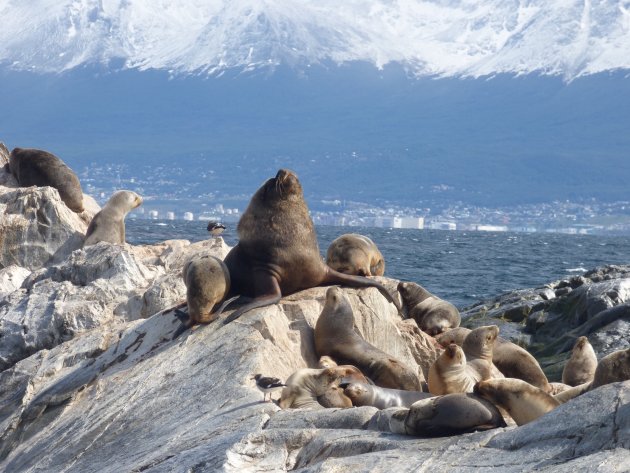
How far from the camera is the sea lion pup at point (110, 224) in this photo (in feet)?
49.8

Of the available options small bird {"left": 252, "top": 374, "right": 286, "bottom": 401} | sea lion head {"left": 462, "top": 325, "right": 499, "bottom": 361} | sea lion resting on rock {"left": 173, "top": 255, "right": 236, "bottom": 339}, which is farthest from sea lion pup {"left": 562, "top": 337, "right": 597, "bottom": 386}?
small bird {"left": 252, "top": 374, "right": 286, "bottom": 401}

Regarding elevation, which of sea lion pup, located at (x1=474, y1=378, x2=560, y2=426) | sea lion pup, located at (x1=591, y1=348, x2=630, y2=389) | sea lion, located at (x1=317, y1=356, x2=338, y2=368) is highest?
sea lion pup, located at (x1=591, y1=348, x2=630, y2=389)

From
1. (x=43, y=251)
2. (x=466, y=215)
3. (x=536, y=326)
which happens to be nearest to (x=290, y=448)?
(x=43, y=251)

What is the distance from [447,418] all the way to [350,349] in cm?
288

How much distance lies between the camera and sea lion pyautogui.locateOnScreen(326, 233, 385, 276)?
12125 millimetres

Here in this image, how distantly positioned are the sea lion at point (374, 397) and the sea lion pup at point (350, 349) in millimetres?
892

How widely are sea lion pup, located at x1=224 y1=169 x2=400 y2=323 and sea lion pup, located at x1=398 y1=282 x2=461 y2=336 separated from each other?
1572 mm

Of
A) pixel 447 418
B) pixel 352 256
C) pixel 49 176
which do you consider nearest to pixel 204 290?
pixel 352 256

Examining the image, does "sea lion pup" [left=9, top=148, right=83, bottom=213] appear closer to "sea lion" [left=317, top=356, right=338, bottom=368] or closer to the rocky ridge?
the rocky ridge

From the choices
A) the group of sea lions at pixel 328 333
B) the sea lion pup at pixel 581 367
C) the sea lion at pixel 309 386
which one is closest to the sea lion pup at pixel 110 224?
→ the group of sea lions at pixel 328 333

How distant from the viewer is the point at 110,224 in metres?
15.5

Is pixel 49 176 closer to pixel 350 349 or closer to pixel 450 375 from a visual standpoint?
pixel 350 349

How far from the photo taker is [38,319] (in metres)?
11.4

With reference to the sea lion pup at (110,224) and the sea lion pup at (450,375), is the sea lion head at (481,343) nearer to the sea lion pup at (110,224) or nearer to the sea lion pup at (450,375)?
the sea lion pup at (450,375)
